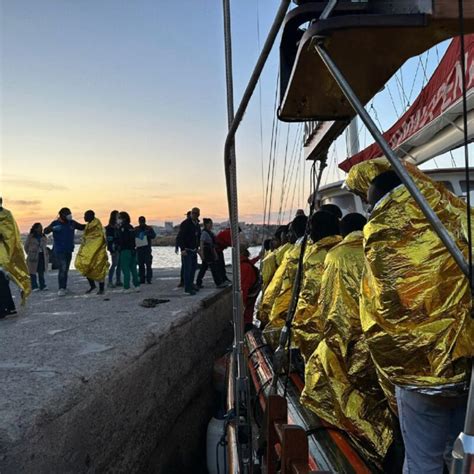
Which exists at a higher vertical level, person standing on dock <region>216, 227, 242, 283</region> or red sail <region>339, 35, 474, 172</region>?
red sail <region>339, 35, 474, 172</region>

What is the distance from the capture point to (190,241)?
9.06m

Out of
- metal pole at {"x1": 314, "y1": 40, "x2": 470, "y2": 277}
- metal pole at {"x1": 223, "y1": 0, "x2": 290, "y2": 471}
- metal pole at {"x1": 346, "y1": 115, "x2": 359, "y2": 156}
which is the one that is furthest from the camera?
metal pole at {"x1": 346, "y1": 115, "x2": 359, "y2": 156}

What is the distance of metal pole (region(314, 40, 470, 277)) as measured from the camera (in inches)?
46.1

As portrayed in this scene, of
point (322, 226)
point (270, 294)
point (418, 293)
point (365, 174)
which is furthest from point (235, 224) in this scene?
point (270, 294)

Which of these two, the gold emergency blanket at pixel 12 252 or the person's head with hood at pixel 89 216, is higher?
the person's head with hood at pixel 89 216

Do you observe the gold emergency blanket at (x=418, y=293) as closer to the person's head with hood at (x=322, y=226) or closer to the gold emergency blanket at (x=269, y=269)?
the person's head with hood at (x=322, y=226)

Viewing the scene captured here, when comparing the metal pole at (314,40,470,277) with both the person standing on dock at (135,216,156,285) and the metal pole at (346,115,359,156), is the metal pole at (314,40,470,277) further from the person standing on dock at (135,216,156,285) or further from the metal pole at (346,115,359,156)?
the metal pole at (346,115,359,156)

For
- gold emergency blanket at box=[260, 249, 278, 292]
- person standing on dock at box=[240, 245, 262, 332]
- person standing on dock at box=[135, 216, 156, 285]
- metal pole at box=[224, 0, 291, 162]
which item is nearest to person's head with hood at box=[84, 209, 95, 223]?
person standing on dock at box=[135, 216, 156, 285]

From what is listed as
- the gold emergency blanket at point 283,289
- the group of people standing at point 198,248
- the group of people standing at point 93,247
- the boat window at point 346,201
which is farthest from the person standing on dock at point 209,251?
the gold emergency blanket at point 283,289

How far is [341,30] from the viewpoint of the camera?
133cm

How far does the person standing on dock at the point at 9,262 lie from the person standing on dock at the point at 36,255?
3345 mm

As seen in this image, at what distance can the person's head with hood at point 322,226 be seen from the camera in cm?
353

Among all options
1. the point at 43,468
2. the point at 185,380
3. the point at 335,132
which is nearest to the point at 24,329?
the point at 185,380

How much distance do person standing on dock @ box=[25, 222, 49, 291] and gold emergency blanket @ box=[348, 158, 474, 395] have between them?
951 cm
